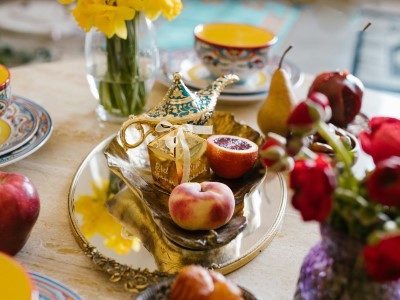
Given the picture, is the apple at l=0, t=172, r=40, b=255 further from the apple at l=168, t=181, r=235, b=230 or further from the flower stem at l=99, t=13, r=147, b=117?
the flower stem at l=99, t=13, r=147, b=117

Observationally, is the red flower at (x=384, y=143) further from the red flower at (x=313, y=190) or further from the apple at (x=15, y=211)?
the apple at (x=15, y=211)

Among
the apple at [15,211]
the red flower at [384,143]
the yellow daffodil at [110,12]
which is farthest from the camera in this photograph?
the yellow daffodil at [110,12]

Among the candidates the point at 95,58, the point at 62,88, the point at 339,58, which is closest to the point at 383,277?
the point at 95,58

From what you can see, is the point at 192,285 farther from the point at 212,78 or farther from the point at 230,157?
the point at 212,78

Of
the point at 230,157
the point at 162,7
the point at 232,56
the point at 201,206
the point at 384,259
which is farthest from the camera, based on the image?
the point at 232,56

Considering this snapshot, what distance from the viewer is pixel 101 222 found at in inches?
25.9

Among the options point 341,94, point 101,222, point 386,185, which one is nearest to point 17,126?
point 101,222

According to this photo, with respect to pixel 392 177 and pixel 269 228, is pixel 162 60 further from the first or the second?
pixel 392 177

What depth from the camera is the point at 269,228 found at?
660 mm

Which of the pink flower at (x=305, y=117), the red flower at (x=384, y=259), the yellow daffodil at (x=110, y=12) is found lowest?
the yellow daffodil at (x=110, y=12)

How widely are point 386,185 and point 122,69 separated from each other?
0.58 metres

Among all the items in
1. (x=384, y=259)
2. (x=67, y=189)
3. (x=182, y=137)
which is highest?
(x=384, y=259)

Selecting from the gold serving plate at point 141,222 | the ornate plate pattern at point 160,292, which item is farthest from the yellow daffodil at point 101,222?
the ornate plate pattern at point 160,292

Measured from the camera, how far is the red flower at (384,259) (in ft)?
1.19
